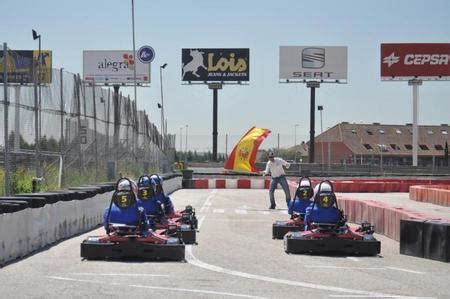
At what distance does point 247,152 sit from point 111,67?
124 feet

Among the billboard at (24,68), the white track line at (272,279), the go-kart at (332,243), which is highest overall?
the billboard at (24,68)

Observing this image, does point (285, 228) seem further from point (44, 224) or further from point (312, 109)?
point (312, 109)

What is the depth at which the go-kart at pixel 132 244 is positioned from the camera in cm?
1148

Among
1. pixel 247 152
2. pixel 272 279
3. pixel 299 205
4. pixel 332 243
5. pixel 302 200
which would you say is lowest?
pixel 272 279

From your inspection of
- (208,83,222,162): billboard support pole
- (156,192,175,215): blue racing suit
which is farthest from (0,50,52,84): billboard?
(208,83,222,162): billboard support pole

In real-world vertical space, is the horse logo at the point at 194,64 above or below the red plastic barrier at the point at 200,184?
above

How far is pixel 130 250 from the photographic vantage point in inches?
453

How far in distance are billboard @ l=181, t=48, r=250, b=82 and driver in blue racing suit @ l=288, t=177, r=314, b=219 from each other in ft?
188

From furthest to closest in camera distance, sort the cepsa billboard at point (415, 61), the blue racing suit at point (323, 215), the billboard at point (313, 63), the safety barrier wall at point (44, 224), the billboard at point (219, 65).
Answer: the billboard at point (219, 65), the billboard at point (313, 63), the cepsa billboard at point (415, 61), the blue racing suit at point (323, 215), the safety barrier wall at point (44, 224)

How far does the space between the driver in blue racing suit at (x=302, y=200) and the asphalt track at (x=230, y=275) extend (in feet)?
5.80

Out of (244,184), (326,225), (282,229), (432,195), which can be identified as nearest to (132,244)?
(326,225)

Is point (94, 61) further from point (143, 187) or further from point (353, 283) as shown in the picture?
point (353, 283)

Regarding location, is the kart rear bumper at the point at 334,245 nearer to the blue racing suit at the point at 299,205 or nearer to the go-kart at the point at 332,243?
the go-kart at the point at 332,243

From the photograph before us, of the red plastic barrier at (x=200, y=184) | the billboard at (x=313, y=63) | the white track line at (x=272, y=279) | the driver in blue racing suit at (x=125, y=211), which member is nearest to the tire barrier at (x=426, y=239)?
the white track line at (x=272, y=279)
